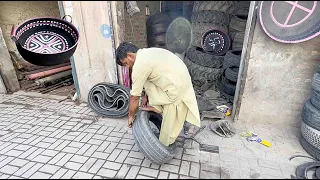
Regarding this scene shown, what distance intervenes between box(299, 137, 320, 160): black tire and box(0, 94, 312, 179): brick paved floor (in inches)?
2.8

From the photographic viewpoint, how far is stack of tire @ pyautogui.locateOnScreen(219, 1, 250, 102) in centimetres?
362

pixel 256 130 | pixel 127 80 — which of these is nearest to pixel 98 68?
pixel 127 80

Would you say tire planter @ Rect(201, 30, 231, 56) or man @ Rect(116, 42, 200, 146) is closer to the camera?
man @ Rect(116, 42, 200, 146)

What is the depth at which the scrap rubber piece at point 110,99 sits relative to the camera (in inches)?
123

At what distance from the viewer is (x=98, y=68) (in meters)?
3.27

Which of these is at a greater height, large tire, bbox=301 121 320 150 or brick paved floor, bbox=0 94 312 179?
large tire, bbox=301 121 320 150

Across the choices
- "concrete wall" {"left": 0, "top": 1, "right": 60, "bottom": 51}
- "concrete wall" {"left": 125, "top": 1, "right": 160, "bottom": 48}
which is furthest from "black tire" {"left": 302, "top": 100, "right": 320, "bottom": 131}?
"concrete wall" {"left": 0, "top": 1, "right": 60, "bottom": 51}

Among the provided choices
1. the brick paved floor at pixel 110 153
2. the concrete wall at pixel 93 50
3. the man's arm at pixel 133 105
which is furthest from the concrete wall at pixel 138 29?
the man's arm at pixel 133 105

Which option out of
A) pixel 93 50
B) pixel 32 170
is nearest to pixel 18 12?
pixel 93 50

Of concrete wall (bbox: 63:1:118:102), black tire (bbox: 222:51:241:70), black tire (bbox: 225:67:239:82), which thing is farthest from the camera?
black tire (bbox: 222:51:241:70)

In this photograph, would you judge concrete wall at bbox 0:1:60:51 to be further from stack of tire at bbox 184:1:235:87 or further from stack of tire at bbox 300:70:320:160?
stack of tire at bbox 300:70:320:160

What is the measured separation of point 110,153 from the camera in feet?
7.73

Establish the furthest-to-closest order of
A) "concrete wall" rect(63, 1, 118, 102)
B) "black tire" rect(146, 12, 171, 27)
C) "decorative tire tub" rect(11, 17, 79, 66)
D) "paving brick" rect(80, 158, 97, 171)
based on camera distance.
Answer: "black tire" rect(146, 12, 171, 27) < "concrete wall" rect(63, 1, 118, 102) < "paving brick" rect(80, 158, 97, 171) < "decorative tire tub" rect(11, 17, 79, 66)

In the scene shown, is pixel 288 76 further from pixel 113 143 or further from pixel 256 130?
pixel 113 143
